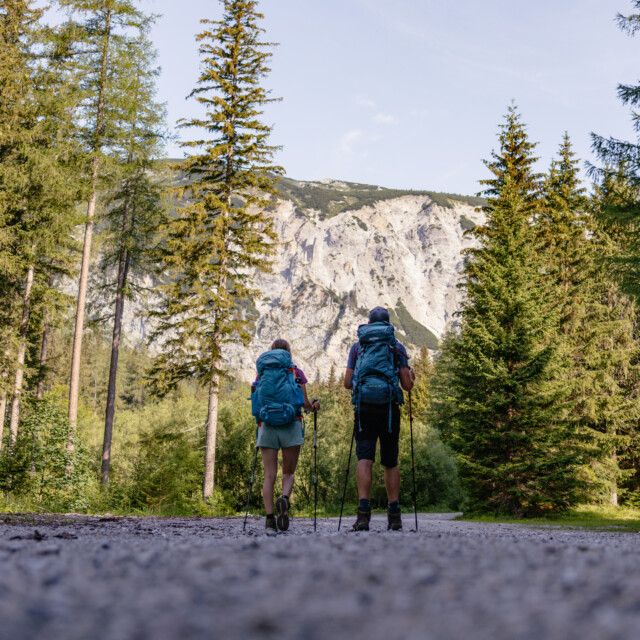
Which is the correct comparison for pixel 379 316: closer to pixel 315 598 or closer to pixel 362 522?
pixel 362 522

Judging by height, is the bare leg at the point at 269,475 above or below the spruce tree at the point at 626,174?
below

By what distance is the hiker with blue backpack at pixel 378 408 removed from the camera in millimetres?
7645

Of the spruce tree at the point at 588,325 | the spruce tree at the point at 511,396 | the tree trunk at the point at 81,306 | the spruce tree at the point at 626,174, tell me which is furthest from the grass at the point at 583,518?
the tree trunk at the point at 81,306

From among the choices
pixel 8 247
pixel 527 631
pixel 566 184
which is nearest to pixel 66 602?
pixel 527 631

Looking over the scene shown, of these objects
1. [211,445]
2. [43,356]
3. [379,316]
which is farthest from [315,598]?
[43,356]

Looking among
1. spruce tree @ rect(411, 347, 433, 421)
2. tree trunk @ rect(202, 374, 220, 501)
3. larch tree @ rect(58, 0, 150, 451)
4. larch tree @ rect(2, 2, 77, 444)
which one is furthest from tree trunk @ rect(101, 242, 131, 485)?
spruce tree @ rect(411, 347, 433, 421)

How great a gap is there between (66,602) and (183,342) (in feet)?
65.2

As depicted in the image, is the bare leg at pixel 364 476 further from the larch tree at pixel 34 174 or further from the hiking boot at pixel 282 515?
the larch tree at pixel 34 174

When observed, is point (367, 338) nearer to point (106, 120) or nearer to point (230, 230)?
point (230, 230)

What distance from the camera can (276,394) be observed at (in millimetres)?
8203

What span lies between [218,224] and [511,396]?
1121cm

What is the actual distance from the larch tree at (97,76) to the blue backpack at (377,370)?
1675 cm

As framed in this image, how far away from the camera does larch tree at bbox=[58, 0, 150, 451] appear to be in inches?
882

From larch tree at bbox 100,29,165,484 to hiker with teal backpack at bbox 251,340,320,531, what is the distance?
16019mm
